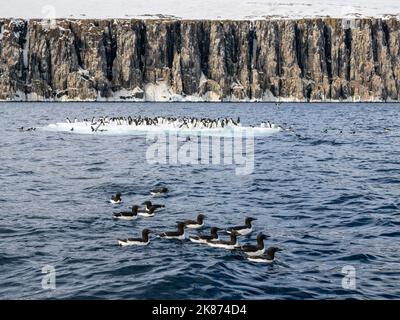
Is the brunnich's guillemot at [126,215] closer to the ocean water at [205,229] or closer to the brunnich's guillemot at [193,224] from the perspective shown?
the ocean water at [205,229]

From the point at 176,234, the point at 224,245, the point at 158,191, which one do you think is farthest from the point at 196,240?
the point at 158,191

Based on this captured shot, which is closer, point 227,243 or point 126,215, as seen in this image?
point 227,243

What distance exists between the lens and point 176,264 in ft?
55.7

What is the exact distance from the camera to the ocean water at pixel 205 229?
15.1m

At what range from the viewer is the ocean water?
49.6 ft

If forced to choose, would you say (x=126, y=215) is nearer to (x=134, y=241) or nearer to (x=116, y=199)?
(x=116, y=199)

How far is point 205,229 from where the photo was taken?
21547 mm

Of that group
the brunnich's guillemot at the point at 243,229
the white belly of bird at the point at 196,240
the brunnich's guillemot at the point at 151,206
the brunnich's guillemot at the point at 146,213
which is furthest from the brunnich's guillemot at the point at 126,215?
the brunnich's guillemot at the point at 243,229

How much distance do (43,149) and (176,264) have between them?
34365mm

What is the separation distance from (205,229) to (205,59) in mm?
173245

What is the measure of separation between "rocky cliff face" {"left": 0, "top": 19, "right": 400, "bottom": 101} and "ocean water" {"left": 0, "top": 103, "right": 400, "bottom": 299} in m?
140

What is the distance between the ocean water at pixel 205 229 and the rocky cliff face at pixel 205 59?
461 ft
